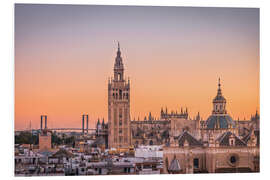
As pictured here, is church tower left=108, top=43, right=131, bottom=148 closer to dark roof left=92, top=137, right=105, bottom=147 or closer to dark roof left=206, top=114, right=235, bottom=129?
dark roof left=92, top=137, right=105, bottom=147

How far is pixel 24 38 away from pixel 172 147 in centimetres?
527

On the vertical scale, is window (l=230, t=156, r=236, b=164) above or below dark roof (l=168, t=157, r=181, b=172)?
above

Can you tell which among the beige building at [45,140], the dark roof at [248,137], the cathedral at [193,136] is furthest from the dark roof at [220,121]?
the beige building at [45,140]

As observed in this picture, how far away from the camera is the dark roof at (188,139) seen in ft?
47.4

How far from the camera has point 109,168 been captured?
1396cm

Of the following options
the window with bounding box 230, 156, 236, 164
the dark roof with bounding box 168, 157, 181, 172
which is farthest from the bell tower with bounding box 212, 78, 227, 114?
the dark roof with bounding box 168, 157, 181, 172

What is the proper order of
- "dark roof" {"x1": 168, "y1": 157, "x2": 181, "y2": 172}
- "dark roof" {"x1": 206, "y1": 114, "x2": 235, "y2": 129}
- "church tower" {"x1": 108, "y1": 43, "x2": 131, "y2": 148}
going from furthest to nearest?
1. "dark roof" {"x1": 206, "y1": 114, "x2": 235, "y2": 129}
2. "church tower" {"x1": 108, "y1": 43, "x2": 131, "y2": 148}
3. "dark roof" {"x1": 168, "y1": 157, "x2": 181, "y2": 172}

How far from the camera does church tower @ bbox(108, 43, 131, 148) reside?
14258 mm

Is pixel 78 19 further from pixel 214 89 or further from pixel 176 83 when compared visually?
pixel 214 89

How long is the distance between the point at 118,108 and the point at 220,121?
308 cm

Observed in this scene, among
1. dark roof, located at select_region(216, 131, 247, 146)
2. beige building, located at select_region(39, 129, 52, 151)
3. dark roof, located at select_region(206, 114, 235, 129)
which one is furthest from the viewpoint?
dark roof, located at select_region(206, 114, 235, 129)

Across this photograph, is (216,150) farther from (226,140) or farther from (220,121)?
(220,121)

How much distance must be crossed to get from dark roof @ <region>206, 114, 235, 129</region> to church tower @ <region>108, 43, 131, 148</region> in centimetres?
247

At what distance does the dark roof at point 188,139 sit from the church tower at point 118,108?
61.5 inches
